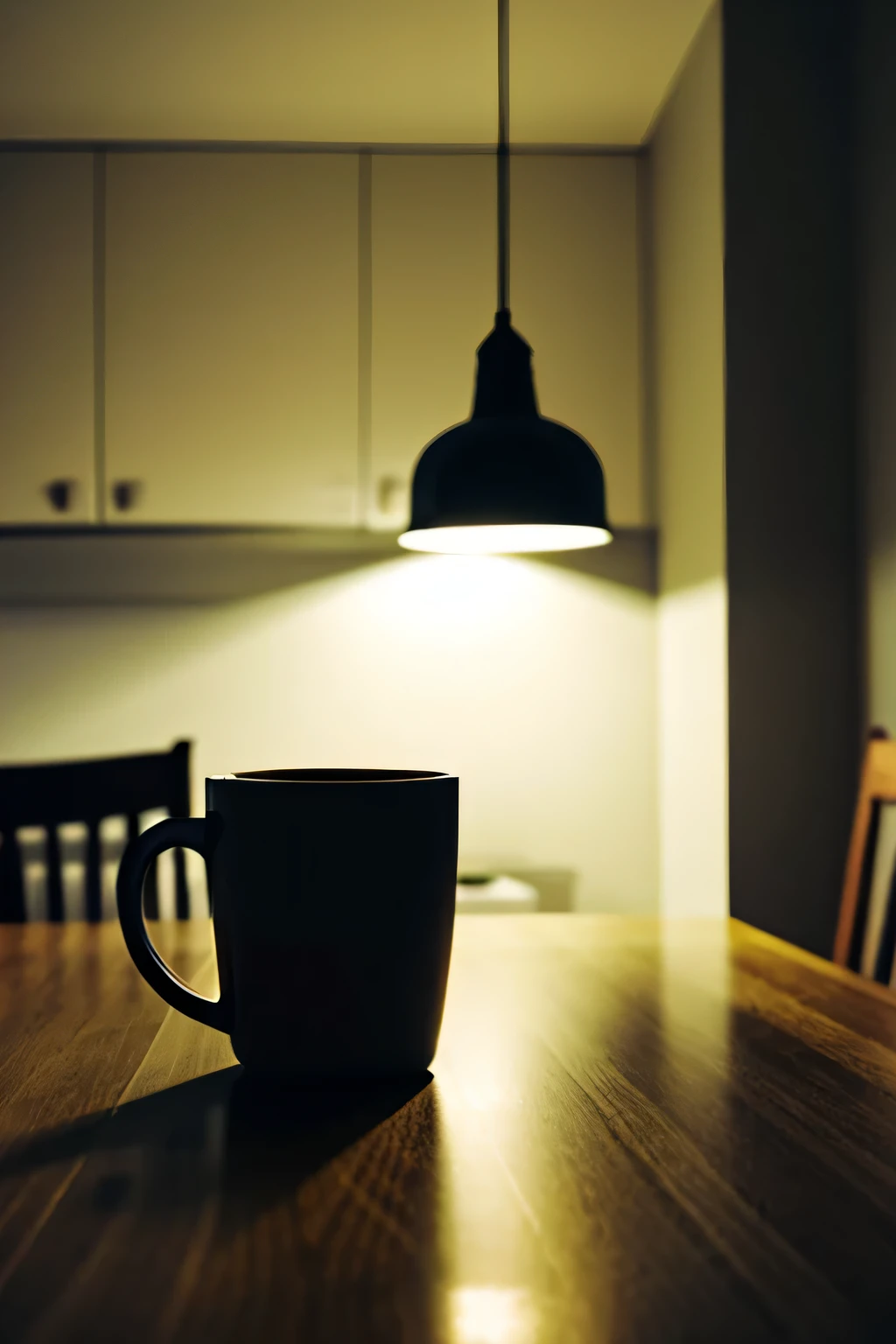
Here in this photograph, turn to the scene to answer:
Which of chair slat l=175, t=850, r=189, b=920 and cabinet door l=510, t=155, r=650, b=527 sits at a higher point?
cabinet door l=510, t=155, r=650, b=527

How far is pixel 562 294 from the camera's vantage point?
7.12 feet

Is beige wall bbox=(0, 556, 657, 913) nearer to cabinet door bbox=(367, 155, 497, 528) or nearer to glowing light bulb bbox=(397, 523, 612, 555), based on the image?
cabinet door bbox=(367, 155, 497, 528)

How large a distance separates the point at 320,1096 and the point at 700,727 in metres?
1.58

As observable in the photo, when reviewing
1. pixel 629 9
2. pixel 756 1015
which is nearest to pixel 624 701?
pixel 629 9

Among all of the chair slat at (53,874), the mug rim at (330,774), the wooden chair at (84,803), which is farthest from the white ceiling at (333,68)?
the mug rim at (330,774)

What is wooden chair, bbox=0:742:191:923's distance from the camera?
1.10 m

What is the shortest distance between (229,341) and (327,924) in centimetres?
194

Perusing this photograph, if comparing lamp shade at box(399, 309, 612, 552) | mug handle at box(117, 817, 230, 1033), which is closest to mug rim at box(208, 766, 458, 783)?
mug handle at box(117, 817, 230, 1033)

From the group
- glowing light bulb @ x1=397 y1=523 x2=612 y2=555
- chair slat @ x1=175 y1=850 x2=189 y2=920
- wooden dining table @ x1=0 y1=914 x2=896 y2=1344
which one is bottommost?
chair slat @ x1=175 y1=850 x2=189 y2=920

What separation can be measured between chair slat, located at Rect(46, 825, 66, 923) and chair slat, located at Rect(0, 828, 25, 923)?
3 centimetres

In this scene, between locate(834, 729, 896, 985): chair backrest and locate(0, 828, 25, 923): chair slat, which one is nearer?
locate(834, 729, 896, 985): chair backrest

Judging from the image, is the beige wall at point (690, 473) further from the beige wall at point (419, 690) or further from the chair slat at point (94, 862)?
the chair slat at point (94, 862)

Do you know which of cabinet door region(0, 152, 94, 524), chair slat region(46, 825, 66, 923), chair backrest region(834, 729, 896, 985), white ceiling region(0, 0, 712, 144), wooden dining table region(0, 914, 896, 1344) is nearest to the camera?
wooden dining table region(0, 914, 896, 1344)

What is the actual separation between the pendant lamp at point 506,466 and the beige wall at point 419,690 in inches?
48.4
